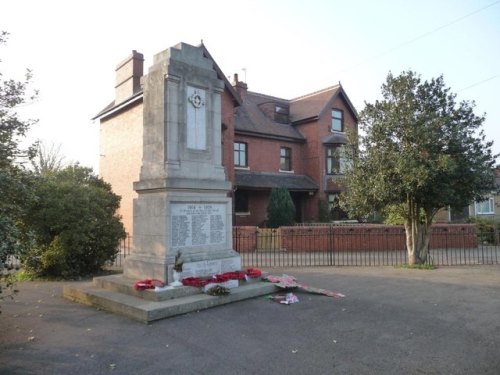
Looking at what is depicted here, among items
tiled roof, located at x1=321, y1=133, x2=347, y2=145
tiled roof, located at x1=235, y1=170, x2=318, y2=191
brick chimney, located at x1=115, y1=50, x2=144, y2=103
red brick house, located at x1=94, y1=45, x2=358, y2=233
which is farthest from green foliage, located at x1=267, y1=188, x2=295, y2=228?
brick chimney, located at x1=115, y1=50, x2=144, y2=103

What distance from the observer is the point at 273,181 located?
90.5 feet

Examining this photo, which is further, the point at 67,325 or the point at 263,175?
the point at 263,175

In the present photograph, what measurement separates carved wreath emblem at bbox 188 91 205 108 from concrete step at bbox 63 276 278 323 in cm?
387

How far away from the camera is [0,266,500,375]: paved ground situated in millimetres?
4688

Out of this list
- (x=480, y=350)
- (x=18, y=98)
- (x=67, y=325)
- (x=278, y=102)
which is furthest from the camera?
(x=278, y=102)

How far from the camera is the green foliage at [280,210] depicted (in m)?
24.6

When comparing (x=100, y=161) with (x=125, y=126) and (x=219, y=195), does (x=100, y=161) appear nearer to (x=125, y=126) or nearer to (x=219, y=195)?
(x=125, y=126)

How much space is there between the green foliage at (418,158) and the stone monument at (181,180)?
5356 millimetres

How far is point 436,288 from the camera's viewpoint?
9.12m

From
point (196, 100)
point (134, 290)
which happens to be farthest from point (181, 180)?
point (134, 290)

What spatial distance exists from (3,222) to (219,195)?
14.4ft

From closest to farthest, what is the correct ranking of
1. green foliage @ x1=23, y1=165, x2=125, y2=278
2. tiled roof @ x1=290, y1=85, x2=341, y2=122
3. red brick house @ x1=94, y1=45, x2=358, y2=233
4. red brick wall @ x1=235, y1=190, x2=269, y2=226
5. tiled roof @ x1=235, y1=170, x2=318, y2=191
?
green foliage @ x1=23, y1=165, x2=125, y2=278 < red brick house @ x1=94, y1=45, x2=358, y2=233 < tiled roof @ x1=235, y1=170, x2=318, y2=191 < red brick wall @ x1=235, y1=190, x2=269, y2=226 < tiled roof @ x1=290, y1=85, x2=341, y2=122

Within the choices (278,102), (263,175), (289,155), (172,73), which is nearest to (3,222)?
(172,73)

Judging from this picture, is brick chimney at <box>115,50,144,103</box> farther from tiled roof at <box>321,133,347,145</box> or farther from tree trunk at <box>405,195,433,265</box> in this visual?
tree trunk at <box>405,195,433,265</box>
